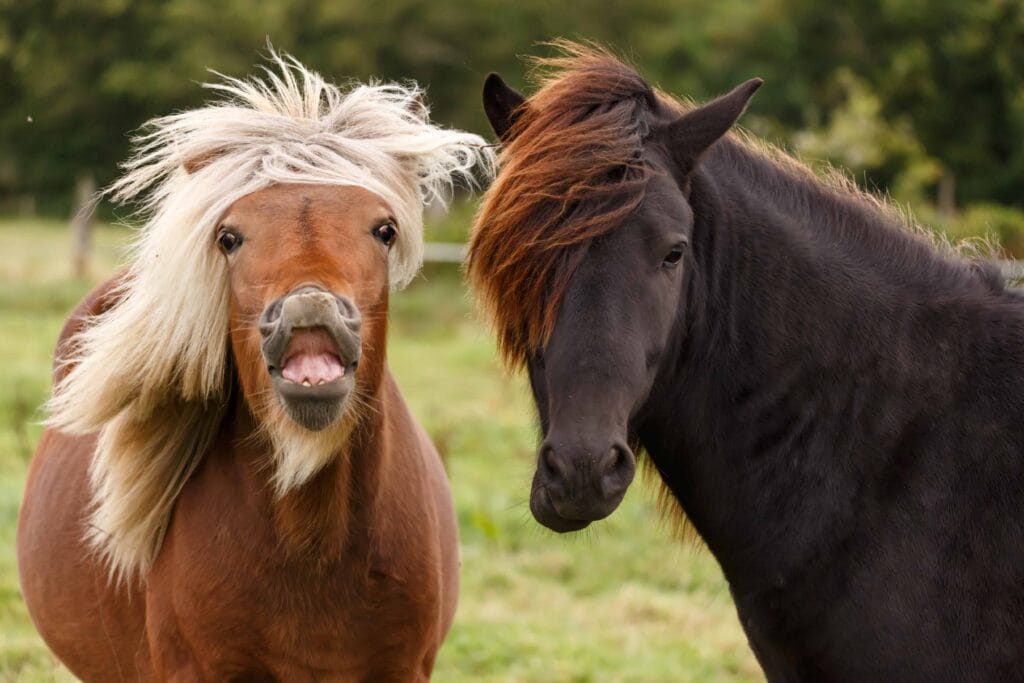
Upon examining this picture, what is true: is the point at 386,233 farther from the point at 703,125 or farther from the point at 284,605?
the point at 284,605

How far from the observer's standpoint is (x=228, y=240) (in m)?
2.97

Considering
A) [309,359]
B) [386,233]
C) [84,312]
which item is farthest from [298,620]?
[84,312]

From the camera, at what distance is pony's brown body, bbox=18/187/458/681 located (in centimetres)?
306

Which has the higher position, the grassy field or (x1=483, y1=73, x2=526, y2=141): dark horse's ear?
(x1=483, y1=73, x2=526, y2=141): dark horse's ear

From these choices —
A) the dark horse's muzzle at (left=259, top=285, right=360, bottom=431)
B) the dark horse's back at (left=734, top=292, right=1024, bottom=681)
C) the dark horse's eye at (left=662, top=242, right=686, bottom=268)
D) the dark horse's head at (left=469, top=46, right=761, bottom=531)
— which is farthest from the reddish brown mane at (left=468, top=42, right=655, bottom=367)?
the dark horse's back at (left=734, top=292, right=1024, bottom=681)

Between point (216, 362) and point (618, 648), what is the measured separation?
3.69 meters

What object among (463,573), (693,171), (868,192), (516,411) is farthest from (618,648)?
(516,411)

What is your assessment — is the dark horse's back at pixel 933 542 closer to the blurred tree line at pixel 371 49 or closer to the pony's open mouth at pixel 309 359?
the pony's open mouth at pixel 309 359

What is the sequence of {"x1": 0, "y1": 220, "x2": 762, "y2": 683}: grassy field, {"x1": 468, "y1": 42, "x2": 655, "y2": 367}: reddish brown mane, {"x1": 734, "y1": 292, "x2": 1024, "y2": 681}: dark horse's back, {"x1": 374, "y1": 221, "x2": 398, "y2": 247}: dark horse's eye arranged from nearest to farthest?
{"x1": 468, "y1": 42, "x2": 655, "y2": 367}: reddish brown mane → {"x1": 734, "y1": 292, "x2": 1024, "y2": 681}: dark horse's back → {"x1": 374, "y1": 221, "x2": 398, "y2": 247}: dark horse's eye → {"x1": 0, "y1": 220, "x2": 762, "y2": 683}: grassy field

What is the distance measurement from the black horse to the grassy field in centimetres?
45

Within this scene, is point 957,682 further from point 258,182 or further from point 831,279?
point 258,182

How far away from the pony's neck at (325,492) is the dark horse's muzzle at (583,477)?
0.59 meters

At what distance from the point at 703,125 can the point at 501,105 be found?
550 mm

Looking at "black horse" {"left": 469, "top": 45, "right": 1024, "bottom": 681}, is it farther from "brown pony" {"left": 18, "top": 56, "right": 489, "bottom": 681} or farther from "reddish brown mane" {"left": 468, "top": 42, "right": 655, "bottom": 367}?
"brown pony" {"left": 18, "top": 56, "right": 489, "bottom": 681}
